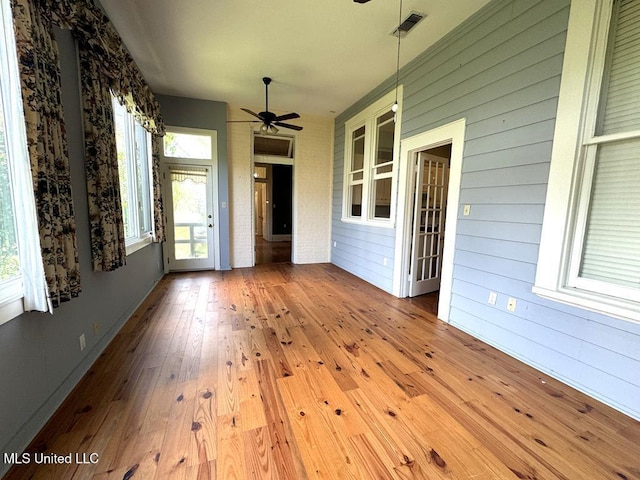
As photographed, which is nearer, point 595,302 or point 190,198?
point 595,302

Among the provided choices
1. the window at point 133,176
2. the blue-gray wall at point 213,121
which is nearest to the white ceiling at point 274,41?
the blue-gray wall at point 213,121

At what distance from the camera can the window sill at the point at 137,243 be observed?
122 inches

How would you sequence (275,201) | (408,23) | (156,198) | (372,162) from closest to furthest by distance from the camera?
(408,23), (156,198), (372,162), (275,201)

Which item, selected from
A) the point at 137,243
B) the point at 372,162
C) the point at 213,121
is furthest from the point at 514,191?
the point at 213,121

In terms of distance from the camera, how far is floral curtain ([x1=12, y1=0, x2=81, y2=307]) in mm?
1321

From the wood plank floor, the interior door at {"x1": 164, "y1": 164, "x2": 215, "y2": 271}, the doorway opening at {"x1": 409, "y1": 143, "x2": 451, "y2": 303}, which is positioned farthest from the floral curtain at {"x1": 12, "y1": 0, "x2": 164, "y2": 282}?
the doorway opening at {"x1": 409, "y1": 143, "x2": 451, "y2": 303}

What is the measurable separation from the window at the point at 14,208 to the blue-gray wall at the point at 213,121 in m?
3.76

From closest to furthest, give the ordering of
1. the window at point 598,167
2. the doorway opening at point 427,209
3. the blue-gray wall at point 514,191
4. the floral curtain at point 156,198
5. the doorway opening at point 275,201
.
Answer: the window at point 598,167, the blue-gray wall at point 514,191, the doorway opening at point 427,209, the floral curtain at point 156,198, the doorway opening at point 275,201

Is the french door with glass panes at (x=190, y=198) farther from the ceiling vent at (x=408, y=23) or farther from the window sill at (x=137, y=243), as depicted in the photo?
the ceiling vent at (x=408, y=23)

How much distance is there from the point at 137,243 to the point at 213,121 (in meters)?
2.76

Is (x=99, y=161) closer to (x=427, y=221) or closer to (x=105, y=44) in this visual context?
(x=105, y=44)

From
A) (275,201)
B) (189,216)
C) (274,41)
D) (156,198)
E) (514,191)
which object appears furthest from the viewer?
(275,201)

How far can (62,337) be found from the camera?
176 centimetres

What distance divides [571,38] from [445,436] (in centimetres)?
281
